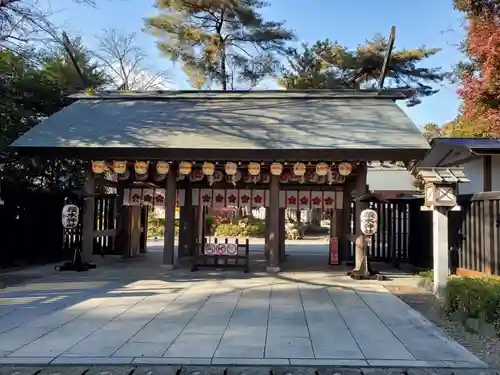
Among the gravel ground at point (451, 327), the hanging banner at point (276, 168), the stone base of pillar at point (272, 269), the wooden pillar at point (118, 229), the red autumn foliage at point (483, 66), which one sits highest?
the red autumn foliage at point (483, 66)

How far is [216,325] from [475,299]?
385 cm

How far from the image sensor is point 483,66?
11.2 m

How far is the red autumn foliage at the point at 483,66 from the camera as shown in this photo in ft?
35.1

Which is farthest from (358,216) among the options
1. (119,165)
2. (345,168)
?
(119,165)

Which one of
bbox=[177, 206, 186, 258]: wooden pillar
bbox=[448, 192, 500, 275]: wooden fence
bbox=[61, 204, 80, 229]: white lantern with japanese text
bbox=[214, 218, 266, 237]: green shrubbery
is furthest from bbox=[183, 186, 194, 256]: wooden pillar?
bbox=[214, 218, 266, 237]: green shrubbery

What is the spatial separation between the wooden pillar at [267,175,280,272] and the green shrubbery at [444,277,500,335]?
214 inches

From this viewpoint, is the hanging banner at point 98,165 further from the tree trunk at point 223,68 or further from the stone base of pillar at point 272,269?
the tree trunk at point 223,68

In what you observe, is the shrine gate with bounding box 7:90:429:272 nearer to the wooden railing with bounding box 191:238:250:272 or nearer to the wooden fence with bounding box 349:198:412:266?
the wooden railing with bounding box 191:238:250:272

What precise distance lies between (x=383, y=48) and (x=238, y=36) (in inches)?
324

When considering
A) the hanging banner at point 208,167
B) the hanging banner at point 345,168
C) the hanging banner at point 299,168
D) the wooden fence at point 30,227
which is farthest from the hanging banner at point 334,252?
the wooden fence at point 30,227

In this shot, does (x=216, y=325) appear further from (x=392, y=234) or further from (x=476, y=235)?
(x=392, y=234)

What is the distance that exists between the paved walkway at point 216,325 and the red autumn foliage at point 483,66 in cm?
524

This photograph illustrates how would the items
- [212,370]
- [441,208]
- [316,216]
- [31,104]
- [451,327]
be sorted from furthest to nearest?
[316,216], [31,104], [441,208], [451,327], [212,370]

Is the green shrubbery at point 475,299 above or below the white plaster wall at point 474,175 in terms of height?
below
